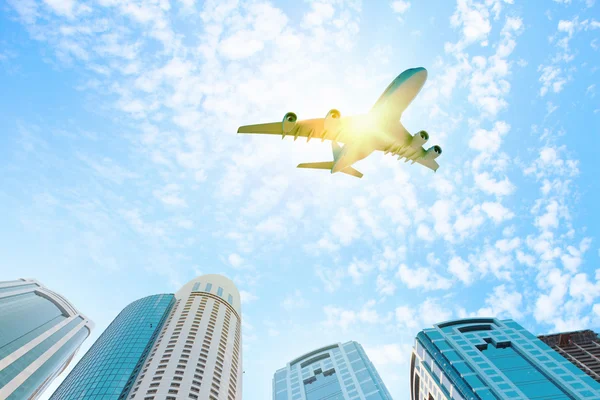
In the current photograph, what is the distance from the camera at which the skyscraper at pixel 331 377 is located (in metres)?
84.0

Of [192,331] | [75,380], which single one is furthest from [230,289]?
[75,380]

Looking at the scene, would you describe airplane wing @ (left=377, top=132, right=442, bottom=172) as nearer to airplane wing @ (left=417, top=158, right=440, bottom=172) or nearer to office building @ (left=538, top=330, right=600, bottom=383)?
airplane wing @ (left=417, top=158, right=440, bottom=172)

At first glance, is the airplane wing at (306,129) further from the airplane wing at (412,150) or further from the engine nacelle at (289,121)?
the airplane wing at (412,150)

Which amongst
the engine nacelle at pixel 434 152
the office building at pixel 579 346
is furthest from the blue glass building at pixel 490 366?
the engine nacelle at pixel 434 152

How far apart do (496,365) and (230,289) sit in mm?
83197

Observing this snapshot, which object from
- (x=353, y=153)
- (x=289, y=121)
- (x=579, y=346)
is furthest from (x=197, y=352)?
(x=579, y=346)

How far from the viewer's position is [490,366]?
62375 mm

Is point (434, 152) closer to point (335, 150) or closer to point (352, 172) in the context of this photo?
point (352, 172)

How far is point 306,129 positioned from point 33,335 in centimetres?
11041

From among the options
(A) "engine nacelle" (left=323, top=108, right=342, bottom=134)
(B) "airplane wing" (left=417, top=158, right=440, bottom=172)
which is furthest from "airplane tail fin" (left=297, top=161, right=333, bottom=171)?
(B) "airplane wing" (left=417, top=158, right=440, bottom=172)

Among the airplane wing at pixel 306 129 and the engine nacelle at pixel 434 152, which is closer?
the airplane wing at pixel 306 129

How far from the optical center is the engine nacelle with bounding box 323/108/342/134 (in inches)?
1196

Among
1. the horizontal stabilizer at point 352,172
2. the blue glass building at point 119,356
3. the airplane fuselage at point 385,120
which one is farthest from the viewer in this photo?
the blue glass building at point 119,356

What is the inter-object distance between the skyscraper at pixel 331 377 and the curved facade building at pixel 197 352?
1583 cm
